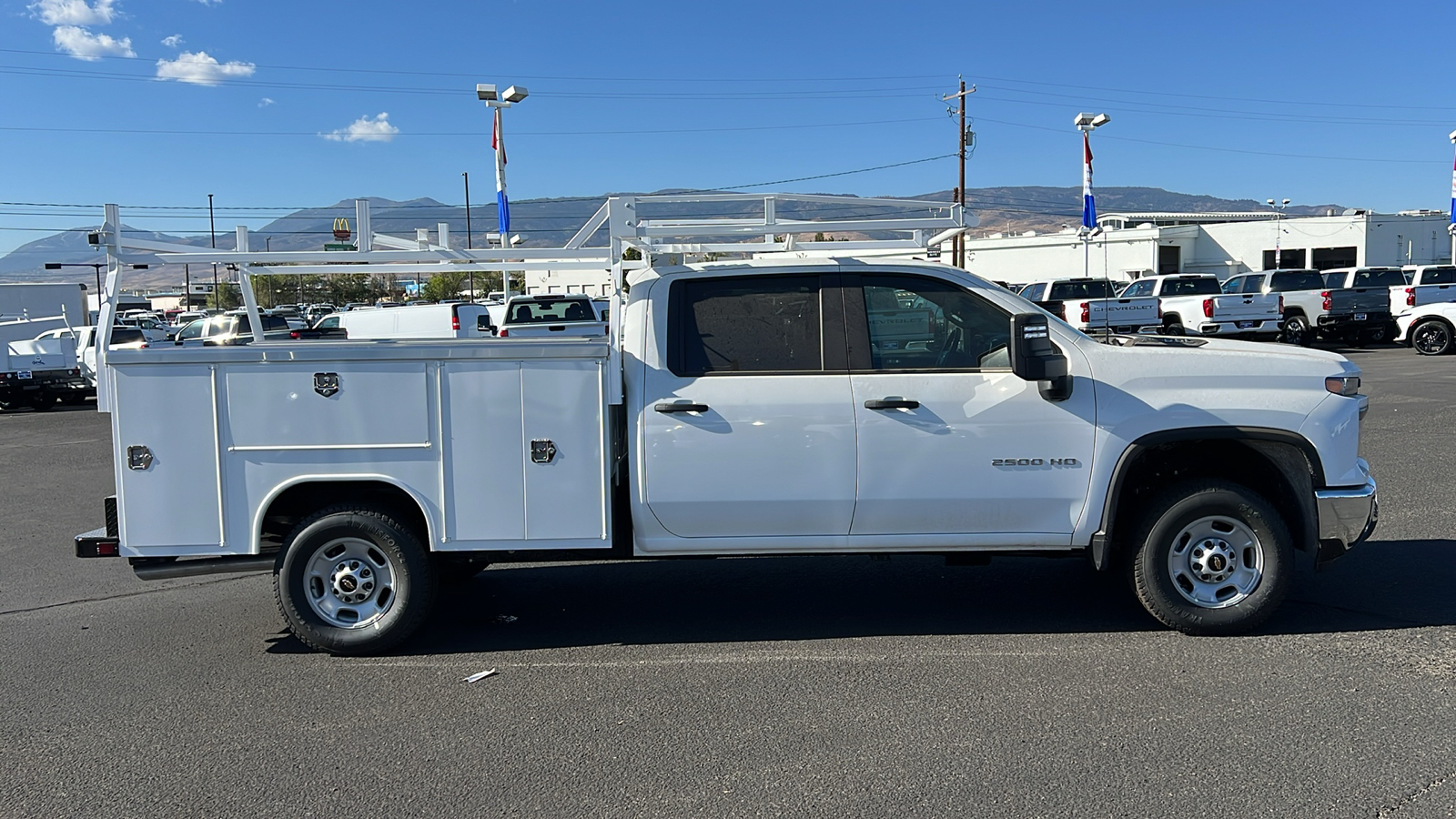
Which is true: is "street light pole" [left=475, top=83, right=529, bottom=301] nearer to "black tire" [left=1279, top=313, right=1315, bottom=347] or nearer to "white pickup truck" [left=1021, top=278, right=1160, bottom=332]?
"white pickup truck" [left=1021, top=278, right=1160, bottom=332]

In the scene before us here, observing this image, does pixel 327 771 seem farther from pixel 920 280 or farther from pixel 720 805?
pixel 920 280

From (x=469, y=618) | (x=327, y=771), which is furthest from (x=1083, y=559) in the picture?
(x=327, y=771)

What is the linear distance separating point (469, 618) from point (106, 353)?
7.50 feet

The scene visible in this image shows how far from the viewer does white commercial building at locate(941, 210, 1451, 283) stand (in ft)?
163

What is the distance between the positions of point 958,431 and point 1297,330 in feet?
86.8

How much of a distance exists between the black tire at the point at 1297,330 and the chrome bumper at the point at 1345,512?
2500cm

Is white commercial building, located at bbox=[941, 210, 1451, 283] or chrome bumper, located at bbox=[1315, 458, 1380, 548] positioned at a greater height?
white commercial building, located at bbox=[941, 210, 1451, 283]

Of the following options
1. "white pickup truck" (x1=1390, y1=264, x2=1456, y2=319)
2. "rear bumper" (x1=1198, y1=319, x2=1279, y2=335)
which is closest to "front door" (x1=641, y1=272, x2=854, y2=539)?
"white pickup truck" (x1=1390, y1=264, x2=1456, y2=319)

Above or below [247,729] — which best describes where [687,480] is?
above

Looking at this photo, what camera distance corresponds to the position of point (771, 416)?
5348 millimetres

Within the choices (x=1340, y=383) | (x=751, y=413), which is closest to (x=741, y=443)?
(x=751, y=413)

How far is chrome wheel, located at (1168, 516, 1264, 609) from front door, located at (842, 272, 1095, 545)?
58 cm

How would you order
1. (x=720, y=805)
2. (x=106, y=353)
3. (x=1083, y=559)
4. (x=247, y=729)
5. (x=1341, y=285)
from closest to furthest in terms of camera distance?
(x=720, y=805) < (x=247, y=729) < (x=106, y=353) < (x=1083, y=559) < (x=1341, y=285)

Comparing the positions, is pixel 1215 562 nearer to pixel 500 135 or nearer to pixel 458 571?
pixel 458 571
